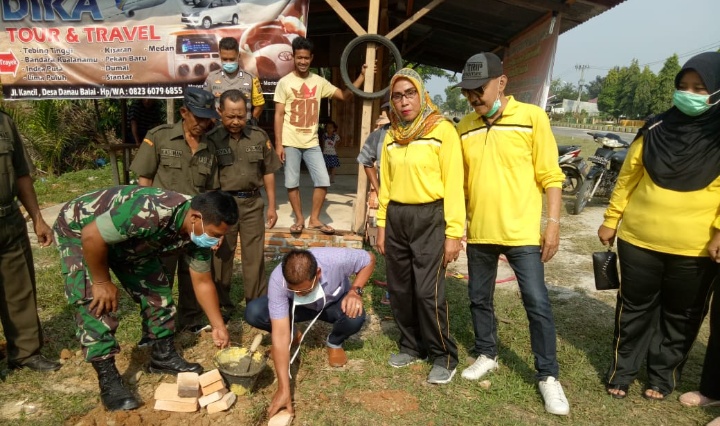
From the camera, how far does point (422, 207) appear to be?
2572 millimetres

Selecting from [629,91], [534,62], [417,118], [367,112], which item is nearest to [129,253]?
[417,118]

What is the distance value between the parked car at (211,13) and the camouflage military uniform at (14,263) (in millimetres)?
2530

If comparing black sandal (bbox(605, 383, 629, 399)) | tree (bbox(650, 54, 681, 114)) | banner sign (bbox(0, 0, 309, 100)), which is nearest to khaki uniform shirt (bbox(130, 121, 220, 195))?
banner sign (bbox(0, 0, 309, 100))

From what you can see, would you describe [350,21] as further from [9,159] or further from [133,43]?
[9,159]

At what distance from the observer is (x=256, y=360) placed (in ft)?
8.52

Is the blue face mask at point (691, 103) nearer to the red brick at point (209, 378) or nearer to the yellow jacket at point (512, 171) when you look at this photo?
the yellow jacket at point (512, 171)

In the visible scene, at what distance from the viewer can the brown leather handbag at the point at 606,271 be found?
2.81 m

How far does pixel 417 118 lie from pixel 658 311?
1.84 metres

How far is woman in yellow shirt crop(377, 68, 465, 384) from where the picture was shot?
2.51 metres

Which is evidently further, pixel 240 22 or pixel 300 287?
pixel 240 22

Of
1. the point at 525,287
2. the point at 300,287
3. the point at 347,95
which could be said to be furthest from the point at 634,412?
the point at 347,95

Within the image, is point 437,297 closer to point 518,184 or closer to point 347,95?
point 518,184

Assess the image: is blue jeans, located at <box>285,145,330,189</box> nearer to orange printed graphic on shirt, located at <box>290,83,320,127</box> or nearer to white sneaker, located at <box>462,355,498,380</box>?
orange printed graphic on shirt, located at <box>290,83,320,127</box>

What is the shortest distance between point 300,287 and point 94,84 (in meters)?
4.32
